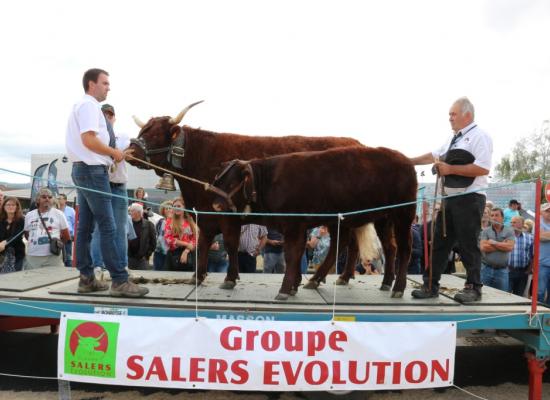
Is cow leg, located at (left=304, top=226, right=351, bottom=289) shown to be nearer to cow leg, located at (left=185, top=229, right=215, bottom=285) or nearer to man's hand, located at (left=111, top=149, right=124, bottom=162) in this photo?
cow leg, located at (left=185, top=229, right=215, bottom=285)

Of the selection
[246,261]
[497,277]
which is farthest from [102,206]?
[497,277]

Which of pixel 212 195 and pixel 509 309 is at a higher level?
pixel 212 195

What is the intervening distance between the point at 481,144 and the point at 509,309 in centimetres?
147

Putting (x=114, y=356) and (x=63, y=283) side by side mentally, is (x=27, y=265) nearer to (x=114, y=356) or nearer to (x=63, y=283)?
(x=63, y=283)

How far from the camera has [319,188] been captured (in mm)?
4301

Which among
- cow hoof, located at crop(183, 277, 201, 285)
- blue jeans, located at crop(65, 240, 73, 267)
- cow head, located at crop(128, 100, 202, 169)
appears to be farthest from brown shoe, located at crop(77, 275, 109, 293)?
blue jeans, located at crop(65, 240, 73, 267)

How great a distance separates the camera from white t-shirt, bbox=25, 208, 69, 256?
6.03 meters

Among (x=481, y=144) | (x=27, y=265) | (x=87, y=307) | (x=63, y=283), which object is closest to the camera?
(x=87, y=307)

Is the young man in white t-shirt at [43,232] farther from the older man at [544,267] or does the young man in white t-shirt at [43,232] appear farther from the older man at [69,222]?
the older man at [544,267]

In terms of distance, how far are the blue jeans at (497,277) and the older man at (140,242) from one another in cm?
511

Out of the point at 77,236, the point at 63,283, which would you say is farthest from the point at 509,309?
the point at 63,283

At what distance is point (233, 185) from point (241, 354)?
1616 mm

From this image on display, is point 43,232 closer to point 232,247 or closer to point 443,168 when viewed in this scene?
point 232,247

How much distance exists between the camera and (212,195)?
4.88m
